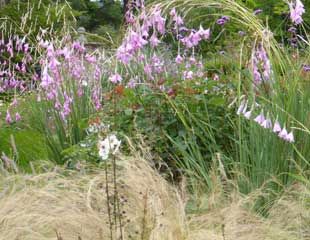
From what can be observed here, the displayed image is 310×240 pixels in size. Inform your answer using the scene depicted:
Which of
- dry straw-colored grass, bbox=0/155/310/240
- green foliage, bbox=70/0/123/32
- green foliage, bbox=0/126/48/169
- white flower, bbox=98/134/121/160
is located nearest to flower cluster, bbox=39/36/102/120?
green foliage, bbox=0/126/48/169

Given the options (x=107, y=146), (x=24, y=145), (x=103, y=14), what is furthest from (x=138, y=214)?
(x=103, y=14)

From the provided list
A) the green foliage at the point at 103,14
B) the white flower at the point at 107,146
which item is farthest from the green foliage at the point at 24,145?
the green foliage at the point at 103,14

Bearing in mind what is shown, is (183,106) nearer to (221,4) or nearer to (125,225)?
(221,4)

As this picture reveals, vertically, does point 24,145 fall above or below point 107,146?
below

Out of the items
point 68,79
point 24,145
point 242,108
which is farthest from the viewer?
point 24,145

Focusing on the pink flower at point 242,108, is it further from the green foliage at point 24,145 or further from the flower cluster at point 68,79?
the green foliage at point 24,145

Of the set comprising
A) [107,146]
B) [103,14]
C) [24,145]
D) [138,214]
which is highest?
[107,146]

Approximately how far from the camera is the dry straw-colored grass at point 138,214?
110 inches

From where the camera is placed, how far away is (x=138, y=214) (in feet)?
9.32

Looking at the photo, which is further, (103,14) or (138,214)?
(103,14)

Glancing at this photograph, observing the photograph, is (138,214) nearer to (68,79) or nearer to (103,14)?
(68,79)

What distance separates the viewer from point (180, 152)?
13.9 ft

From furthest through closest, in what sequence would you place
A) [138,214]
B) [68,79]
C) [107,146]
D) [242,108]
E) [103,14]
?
[103,14], [68,79], [242,108], [138,214], [107,146]

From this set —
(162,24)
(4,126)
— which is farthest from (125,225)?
(4,126)
